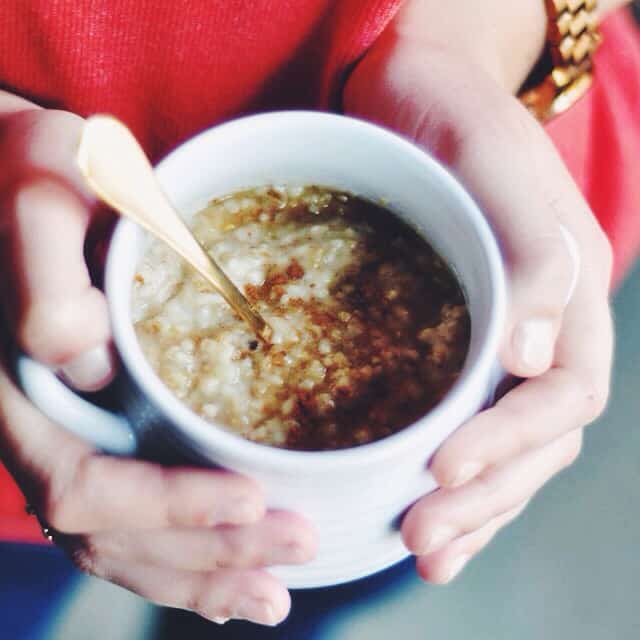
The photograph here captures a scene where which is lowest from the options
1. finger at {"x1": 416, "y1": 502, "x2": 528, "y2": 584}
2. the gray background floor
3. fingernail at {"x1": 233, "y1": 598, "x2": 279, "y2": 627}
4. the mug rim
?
the gray background floor

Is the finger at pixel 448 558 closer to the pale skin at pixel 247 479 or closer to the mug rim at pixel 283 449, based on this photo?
the pale skin at pixel 247 479

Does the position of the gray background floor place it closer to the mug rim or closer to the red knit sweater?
the red knit sweater

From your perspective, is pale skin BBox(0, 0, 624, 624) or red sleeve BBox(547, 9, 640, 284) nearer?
pale skin BBox(0, 0, 624, 624)

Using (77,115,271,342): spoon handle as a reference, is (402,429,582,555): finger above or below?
below

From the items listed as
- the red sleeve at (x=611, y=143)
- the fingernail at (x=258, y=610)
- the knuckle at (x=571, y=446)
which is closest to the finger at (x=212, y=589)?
the fingernail at (x=258, y=610)

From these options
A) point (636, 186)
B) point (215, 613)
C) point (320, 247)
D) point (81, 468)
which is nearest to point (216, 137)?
point (320, 247)

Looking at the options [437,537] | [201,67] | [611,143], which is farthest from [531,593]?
[201,67]

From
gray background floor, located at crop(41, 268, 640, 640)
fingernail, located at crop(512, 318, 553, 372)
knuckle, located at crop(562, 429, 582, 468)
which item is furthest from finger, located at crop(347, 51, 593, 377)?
gray background floor, located at crop(41, 268, 640, 640)
